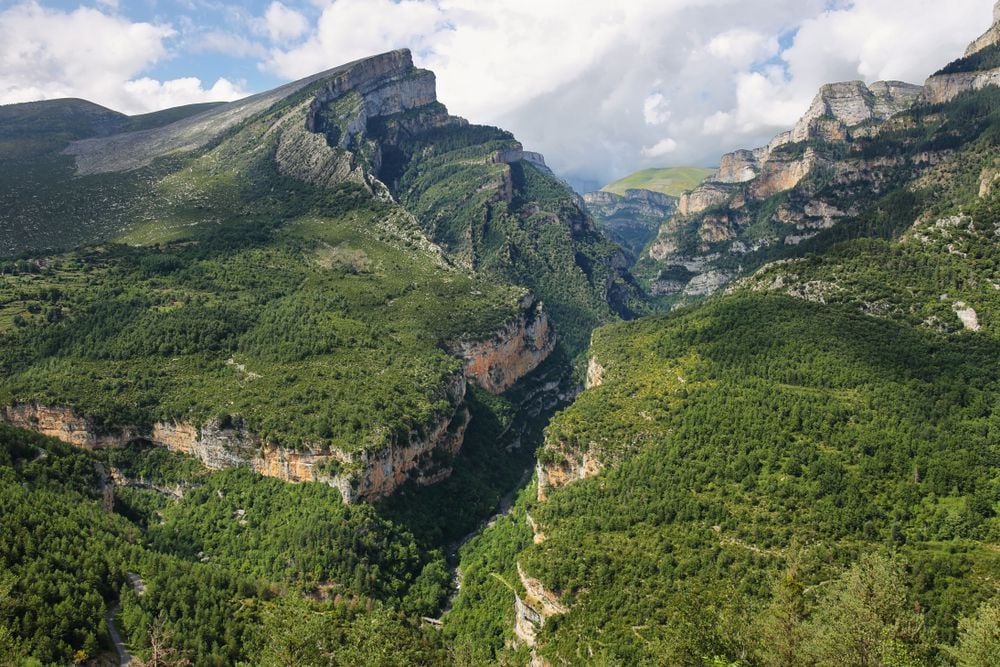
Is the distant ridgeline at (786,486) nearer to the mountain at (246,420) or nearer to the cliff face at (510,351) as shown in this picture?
the mountain at (246,420)

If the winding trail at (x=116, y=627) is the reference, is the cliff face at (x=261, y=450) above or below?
above

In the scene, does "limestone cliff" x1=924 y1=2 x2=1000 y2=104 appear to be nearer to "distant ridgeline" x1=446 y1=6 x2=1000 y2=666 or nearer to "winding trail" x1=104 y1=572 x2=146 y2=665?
"distant ridgeline" x1=446 y1=6 x2=1000 y2=666

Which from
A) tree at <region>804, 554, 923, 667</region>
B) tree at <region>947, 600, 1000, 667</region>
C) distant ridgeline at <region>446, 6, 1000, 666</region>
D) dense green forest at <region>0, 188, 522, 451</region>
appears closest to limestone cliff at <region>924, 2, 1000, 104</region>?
distant ridgeline at <region>446, 6, 1000, 666</region>

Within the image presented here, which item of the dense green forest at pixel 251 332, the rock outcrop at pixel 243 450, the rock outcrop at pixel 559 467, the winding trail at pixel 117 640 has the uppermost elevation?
the dense green forest at pixel 251 332

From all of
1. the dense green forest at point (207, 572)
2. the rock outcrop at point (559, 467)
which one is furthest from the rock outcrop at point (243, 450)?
the rock outcrop at point (559, 467)

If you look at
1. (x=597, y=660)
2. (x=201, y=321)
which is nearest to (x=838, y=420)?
(x=597, y=660)

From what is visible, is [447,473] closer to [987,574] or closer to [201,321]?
[201,321]

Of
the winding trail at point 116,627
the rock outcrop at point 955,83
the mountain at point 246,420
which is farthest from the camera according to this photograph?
the rock outcrop at point 955,83
